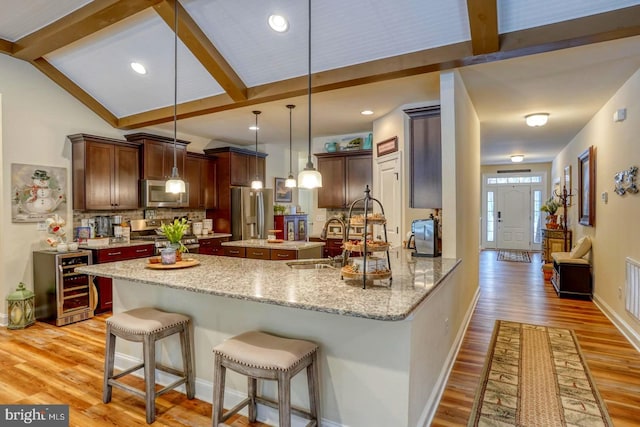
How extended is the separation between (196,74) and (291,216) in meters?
3.55

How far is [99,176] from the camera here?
4.74 metres

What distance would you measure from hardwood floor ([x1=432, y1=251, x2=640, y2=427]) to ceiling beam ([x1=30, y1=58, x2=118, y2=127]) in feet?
17.4

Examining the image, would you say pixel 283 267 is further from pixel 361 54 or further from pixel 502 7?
pixel 502 7

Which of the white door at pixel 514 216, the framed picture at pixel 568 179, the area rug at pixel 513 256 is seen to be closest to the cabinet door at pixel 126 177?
the framed picture at pixel 568 179

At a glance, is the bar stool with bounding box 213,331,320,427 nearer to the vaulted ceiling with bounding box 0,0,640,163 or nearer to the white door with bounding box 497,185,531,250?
the vaulted ceiling with bounding box 0,0,640,163

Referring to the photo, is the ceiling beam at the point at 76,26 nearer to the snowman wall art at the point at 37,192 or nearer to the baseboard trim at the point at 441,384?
the snowman wall art at the point at 37,192

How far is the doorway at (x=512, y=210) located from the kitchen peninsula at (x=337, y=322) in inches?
358

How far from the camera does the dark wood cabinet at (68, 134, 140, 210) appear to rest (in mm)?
4605

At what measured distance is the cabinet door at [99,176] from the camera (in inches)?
182

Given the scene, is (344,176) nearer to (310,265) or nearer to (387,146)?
(387,146)

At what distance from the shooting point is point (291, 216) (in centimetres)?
707

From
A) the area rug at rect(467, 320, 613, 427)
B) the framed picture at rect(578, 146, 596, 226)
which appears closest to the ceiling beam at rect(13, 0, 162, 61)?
the area rug at rect(467, 320, 613, 427)

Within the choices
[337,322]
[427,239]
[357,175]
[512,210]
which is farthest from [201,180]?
[512,210]

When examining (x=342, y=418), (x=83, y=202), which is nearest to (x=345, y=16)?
(x=342, y=418)
